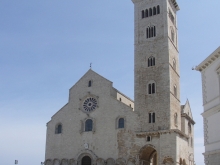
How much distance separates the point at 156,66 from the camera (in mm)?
38812

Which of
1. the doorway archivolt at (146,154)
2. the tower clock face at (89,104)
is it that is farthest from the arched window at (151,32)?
the doorway archivolt at (146,154)

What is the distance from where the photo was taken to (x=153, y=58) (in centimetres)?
3934

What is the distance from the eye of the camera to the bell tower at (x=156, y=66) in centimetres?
3688

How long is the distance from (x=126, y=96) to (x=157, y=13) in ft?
37.6

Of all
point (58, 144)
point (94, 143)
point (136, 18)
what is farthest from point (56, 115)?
point (136, 18)

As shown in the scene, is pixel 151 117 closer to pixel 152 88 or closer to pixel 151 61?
pixel 152 88

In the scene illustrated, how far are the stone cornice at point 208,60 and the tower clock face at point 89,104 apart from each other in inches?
642

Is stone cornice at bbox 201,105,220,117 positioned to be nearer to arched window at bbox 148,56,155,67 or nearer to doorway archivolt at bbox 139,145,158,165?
doorway archivolt at bbox 139,145,158,165

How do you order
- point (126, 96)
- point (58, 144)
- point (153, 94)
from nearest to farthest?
point (153, 94)
point (58, 144)
point (126, 96)

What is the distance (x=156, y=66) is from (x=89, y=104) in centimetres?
929

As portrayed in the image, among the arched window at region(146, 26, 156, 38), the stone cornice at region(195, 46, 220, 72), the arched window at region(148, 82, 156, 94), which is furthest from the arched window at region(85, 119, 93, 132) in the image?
the stone cornice at region(195, 46, 220, 72)

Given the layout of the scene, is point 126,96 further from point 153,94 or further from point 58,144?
point 58,144

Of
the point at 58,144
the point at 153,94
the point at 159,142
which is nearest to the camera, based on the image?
the point at 159,142

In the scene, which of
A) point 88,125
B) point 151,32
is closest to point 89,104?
point 88,125
